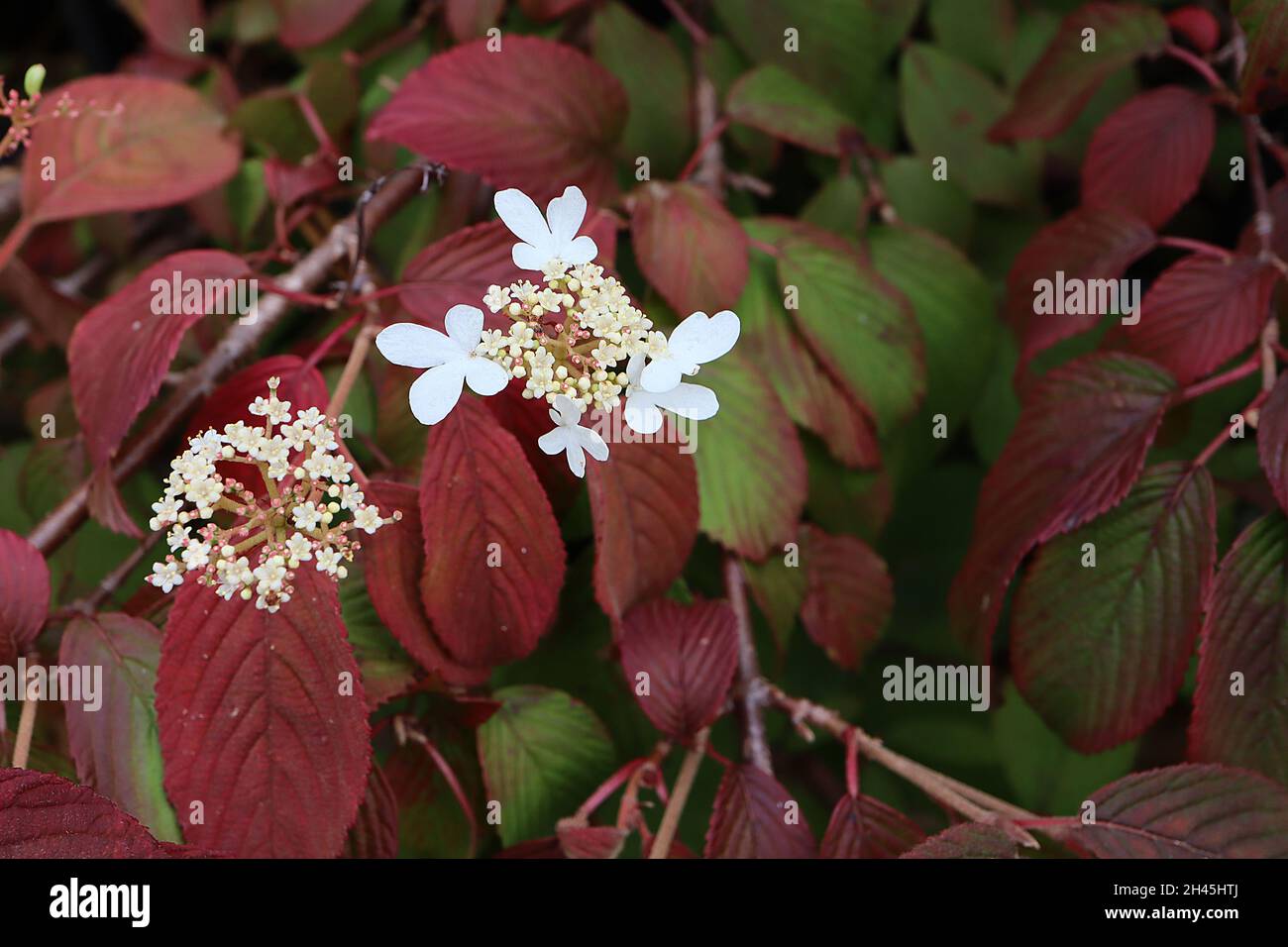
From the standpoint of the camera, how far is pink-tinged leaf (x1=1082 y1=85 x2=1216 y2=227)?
671 millimetres

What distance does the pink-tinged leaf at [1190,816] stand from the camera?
0.48m

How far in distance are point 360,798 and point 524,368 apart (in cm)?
24

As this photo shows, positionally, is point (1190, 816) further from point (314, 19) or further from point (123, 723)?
point (314, 19)

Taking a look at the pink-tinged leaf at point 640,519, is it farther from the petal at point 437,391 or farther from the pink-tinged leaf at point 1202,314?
the pink-tinged leaf at point 1202,314

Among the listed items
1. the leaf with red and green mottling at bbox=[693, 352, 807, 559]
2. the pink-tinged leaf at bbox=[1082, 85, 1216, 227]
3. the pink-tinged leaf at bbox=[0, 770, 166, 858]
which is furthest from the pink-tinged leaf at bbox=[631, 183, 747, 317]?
the pink-tinged leaf at bbox=[0, 770, 166, 858]

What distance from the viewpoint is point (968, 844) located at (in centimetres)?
47

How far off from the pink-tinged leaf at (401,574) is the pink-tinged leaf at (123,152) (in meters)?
0.34

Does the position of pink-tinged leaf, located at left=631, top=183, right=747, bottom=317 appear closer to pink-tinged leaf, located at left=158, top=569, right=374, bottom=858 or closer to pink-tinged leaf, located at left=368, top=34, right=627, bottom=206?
pink-tinged leaf, located at left=368, top=34, right=627, bottom=206

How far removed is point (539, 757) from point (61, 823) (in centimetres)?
25

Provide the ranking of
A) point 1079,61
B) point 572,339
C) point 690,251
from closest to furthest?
1. point 572,339
2. point 690,251
3. point 1079,61

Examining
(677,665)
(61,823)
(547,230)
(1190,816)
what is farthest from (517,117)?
(1190,816)

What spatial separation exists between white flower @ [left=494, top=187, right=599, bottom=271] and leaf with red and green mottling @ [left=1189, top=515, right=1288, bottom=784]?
399mm

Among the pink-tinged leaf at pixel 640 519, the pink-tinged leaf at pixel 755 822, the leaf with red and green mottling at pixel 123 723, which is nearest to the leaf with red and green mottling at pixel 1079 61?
the pink-tinged leaf at pixel 640 519
